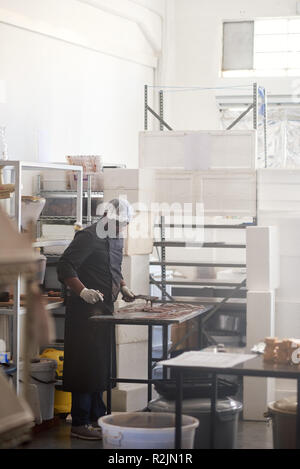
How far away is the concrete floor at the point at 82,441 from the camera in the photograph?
560cm

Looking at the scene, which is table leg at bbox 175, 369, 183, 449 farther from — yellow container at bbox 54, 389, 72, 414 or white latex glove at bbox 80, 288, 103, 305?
yellow container at bbox 54, 389, 72, 414

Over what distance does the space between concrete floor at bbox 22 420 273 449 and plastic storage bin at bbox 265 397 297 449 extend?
36.9 inches

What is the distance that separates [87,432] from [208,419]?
1372mm

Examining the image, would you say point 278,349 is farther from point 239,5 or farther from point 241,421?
point 239,5

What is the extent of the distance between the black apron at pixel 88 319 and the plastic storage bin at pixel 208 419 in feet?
3.64

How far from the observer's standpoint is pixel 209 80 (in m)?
9.95

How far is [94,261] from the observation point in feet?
19.2

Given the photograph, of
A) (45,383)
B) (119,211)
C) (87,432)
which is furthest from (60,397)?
(119,211)

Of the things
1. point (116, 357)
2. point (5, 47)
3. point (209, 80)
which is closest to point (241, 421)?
point (116, 357)

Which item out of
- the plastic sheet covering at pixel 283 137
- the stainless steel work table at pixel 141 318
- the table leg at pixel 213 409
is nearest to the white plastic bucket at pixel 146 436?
the table leg at pixel 213 409

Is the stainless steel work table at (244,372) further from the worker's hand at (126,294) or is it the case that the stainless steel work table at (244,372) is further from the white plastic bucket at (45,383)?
the white plastic bucket at (45,383)

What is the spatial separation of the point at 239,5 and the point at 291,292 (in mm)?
4414

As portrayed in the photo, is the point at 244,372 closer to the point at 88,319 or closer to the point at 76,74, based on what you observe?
the point at 88,319

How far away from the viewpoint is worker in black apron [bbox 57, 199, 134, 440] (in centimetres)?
577
